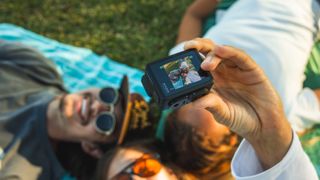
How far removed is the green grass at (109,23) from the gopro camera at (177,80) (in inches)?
91.9

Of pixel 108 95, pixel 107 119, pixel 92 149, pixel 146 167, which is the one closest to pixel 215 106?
pixel 146 167

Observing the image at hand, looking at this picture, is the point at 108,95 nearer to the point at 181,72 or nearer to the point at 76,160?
the point at 76,160

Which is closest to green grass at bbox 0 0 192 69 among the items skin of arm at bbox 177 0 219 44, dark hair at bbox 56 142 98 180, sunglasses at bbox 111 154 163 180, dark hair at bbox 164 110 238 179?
skin of arm at bbox 177 0 219 44

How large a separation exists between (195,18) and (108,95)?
1.09 metres

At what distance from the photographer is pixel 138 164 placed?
251cm

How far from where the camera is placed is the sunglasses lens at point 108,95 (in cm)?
298

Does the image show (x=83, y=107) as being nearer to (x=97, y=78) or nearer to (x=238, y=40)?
(x=97, y=78)

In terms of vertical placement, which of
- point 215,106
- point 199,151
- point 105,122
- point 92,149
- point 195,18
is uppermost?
point 215,106

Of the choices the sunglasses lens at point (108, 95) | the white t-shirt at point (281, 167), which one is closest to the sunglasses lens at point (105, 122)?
the sunglasses lens at point (108, 95)

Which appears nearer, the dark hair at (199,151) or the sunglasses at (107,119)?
the dark hair at (199,151)

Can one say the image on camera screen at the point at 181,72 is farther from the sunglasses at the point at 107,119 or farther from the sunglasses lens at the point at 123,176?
the sunglasses at the point at 107,119

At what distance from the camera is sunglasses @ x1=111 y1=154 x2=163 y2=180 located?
246 centimetres

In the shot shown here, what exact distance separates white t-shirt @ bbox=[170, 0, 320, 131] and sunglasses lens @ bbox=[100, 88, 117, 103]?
1.86 ft

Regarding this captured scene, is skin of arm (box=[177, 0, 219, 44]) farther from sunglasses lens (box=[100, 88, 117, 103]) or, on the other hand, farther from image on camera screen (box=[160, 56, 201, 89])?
image on camera screen (box=[160, 56, 201, 89])
